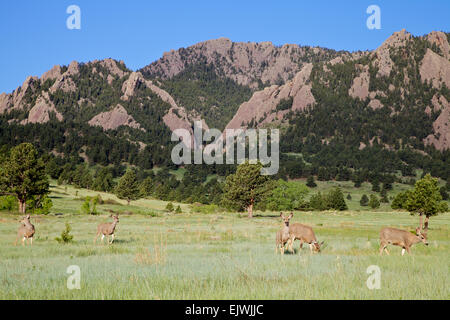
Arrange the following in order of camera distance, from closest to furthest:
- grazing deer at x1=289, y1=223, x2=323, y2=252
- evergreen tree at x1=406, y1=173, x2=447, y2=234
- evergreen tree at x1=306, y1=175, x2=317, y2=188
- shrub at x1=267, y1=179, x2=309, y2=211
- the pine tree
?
grazing deer at x1=289, y1=223, x2=323, y2=252, evergreen tree at x1=406, y1=173, x2=447, y2=234, shrub at x1=267, y1=179, x2=309, y2=211, the pine tree, evergreen tree at x1=306, y1=175, x2=317, y2=188

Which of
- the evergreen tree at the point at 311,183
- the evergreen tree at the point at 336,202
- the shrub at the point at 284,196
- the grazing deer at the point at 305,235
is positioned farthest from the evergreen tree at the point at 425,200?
the evergreen tree at the point at 311,183

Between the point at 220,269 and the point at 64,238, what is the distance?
12640 millimetres

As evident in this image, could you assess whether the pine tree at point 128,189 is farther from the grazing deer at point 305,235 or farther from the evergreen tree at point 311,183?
the grazing deer at point 305,235

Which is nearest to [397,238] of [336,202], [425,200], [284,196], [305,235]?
[305,235]

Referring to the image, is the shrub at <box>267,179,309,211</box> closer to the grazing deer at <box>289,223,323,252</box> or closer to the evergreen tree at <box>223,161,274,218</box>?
the evergreen tree at <box>223,161,274,218</box>

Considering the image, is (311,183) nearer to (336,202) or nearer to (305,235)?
(336,202)

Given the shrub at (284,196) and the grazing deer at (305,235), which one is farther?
the shrub at (284,196)

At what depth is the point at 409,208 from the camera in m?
50.6

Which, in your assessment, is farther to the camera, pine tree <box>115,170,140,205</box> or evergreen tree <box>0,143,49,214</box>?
pine tree <box>115,170,140,205</box>

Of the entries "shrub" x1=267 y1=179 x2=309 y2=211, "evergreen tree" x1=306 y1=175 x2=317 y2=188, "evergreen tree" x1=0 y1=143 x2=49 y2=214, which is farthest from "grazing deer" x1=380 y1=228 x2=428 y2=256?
"evergreen tree" x1=306 y1=175 x2=317 y2=188

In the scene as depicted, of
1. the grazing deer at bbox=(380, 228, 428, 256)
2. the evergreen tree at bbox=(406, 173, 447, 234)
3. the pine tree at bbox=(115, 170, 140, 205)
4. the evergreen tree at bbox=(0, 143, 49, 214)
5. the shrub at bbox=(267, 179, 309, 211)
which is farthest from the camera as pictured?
the pine tree at bbox=(115, 170, 140, 205)

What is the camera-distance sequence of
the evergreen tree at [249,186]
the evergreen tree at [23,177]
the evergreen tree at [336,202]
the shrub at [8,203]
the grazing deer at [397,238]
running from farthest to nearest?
the evergreen tree at [336,202], the evergreen tree at [249,186], the shrub at [8,203], the evergreen tree at [23,177], the grazing deer at [397,238]
